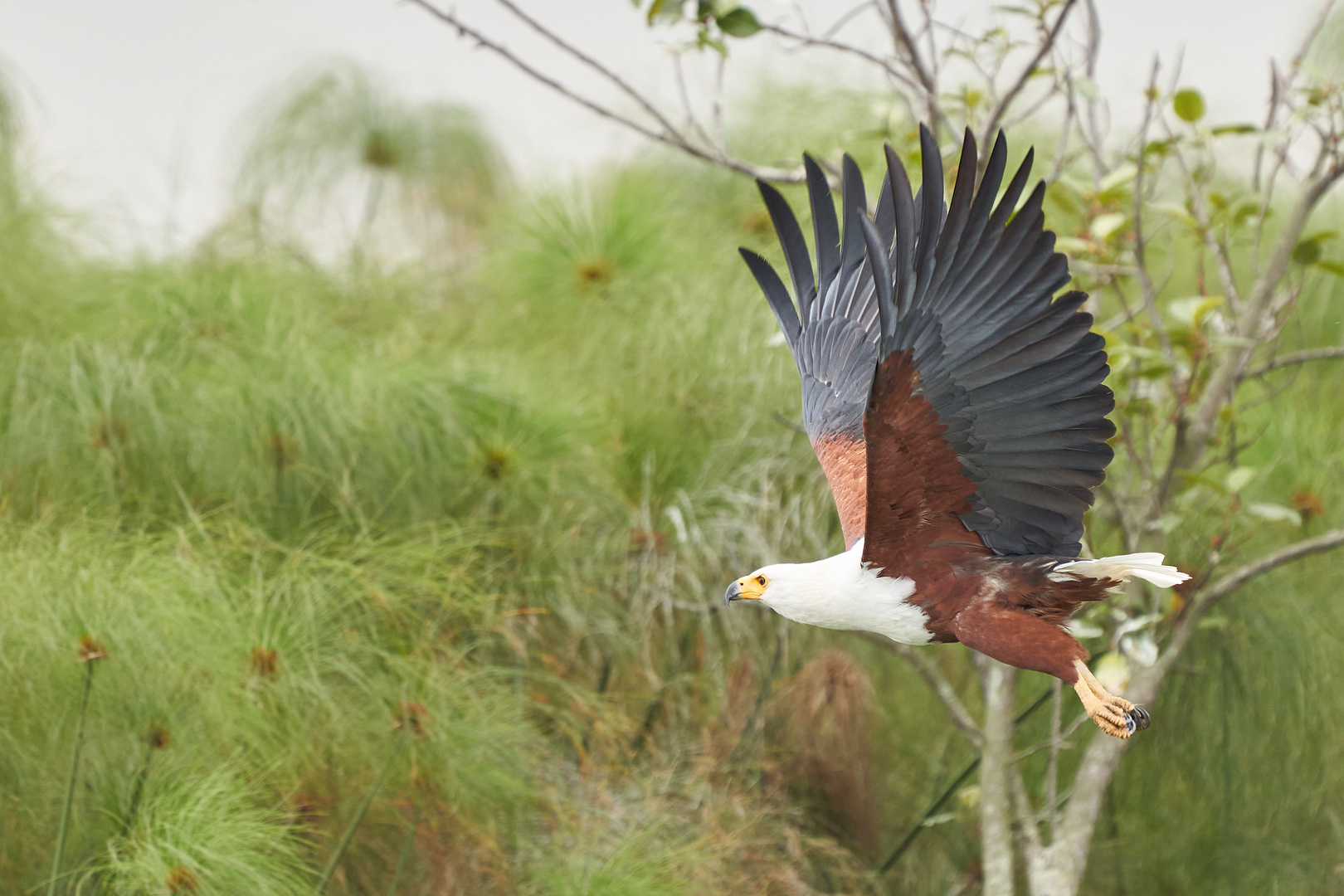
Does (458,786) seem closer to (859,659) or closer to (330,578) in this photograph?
(330,578)

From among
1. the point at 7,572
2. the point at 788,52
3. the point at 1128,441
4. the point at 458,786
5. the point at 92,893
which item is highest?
the point at 788,52

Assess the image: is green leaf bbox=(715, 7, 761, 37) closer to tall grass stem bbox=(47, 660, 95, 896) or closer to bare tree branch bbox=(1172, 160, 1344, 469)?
bare tree branch bbox=(1172, 160, 1344, 469)

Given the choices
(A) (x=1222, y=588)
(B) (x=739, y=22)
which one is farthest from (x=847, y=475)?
(A) (x=1222, y=588)

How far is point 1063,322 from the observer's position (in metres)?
1.75

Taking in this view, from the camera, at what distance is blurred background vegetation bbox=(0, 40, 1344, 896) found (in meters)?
3.54

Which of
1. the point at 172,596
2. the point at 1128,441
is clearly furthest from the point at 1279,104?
the point at 172,596

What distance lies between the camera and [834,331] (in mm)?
2334

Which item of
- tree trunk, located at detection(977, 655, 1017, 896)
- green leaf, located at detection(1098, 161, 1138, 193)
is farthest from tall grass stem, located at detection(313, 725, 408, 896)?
green leaf, located at detection(1098, 161, 1138, 193)

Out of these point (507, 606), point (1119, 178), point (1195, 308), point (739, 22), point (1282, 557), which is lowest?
point (507, 606)

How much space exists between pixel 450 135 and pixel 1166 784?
5211 millimetres

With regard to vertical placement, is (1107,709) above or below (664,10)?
below

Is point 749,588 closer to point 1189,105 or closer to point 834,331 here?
point 834,331

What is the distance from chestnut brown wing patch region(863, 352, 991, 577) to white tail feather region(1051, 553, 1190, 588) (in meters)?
0.15

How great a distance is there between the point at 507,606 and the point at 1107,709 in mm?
3118
